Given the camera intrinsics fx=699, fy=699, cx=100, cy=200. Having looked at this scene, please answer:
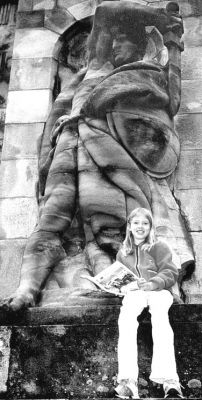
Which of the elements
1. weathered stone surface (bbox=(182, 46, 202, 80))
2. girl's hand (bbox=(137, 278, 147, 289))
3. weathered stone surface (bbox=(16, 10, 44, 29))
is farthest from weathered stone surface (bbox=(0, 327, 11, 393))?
weathered stone surface (bbox=(16, 10, 44, 29))

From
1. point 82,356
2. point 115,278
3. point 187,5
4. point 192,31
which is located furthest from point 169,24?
point 82,356

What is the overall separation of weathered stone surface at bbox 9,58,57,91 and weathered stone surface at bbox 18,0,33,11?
1.00 m

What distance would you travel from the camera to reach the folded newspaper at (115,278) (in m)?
5.60

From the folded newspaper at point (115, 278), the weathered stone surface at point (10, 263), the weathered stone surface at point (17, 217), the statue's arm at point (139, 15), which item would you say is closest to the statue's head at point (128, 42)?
the statue's arm at point (139, 15)

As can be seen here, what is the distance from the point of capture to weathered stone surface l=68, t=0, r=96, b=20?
32.3 feet

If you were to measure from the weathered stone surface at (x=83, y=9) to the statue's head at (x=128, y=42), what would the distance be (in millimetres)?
1216

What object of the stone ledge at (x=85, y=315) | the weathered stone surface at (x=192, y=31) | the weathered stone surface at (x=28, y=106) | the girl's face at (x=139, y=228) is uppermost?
the weathered stone surface at (x=192, y=31)

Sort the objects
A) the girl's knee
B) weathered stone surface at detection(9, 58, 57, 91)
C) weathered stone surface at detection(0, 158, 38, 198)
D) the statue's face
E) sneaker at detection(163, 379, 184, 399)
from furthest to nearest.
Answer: weathered stone surface at detection(9, 58, 57, 91) → the statue's face → weathered stone surface at detection(0, 158, 38, 198) → the girl's knee → sneaker at detection(163, 379, 184, 399)

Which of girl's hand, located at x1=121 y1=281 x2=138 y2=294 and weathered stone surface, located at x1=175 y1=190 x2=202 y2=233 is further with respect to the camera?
weathered stone surface, located at x1=175 y1=190 x2=202 y2=233

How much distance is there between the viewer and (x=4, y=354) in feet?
18.0

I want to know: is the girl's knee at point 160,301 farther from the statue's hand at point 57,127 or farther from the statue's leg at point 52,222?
the statue's hand at point 57,127

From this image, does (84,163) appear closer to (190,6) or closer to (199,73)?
(199,73)

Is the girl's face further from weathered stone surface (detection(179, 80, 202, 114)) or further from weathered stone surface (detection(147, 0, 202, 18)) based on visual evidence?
weathered stone surface (detection(147, 0, 202, 18))

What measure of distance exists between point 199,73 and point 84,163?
95.2 inches
